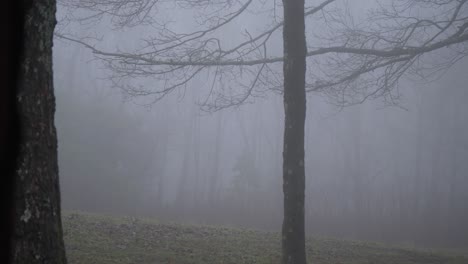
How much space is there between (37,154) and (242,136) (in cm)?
3897

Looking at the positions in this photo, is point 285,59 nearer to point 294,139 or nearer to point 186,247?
point 294,139

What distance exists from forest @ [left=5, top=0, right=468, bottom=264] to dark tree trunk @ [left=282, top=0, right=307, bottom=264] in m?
0.02

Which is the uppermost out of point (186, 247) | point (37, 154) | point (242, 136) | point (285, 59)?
point (242, 136)

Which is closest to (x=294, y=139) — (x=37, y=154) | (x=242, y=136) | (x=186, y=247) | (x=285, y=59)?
(x=285, y=59)

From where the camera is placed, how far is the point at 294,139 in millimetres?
6352

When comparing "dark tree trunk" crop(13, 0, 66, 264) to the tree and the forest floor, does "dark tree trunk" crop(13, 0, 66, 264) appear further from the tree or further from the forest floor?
the tree

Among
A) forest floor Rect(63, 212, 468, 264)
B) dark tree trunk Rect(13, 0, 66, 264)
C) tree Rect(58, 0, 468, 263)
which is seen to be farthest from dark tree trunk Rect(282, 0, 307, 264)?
dark tree trunk Rect(13, 0, 66, 264)

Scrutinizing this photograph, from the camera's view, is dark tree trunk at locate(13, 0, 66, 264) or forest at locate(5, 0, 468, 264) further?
forest at locate(5, 0, 468, 264)

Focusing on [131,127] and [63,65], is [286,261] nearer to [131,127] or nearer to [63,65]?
[131,127]

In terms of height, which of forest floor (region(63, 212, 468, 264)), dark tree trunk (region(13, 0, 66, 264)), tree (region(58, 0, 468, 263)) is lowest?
forest floor (region(63, 212, 468, 264))

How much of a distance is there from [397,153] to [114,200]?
2657 centimetres

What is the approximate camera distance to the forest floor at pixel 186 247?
6.91 m

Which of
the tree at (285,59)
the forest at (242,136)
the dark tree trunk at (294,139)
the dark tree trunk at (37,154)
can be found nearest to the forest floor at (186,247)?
the forest at (242,136)

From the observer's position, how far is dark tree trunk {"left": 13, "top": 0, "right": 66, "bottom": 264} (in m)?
2.88
